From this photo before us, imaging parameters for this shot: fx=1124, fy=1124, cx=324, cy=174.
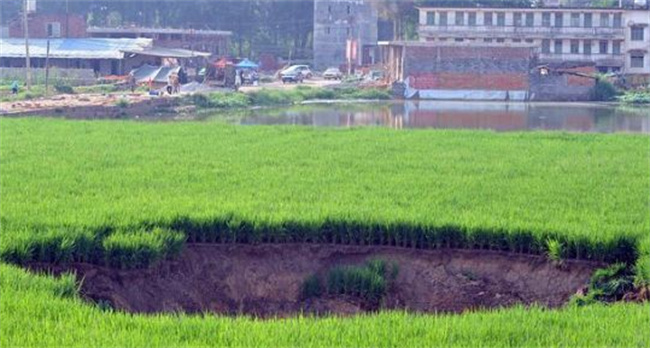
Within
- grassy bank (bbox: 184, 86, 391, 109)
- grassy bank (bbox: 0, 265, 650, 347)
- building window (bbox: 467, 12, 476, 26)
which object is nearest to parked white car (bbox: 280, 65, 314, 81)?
grassy bank (bbox: 184, 86, 391, 109)

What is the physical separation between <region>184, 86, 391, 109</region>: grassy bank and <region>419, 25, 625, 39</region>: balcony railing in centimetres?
487

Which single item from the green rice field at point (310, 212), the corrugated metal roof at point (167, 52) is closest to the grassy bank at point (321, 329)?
the green rice field at point (310, 212)

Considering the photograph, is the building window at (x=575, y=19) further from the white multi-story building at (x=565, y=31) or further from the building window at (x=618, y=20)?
the building window at (x=618, y=20)

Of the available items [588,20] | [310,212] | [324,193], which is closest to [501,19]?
[588,20]

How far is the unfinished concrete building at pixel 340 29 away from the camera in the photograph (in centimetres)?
4691

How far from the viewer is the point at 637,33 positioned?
37.3 m

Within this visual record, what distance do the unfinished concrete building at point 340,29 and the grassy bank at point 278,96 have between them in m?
12.5

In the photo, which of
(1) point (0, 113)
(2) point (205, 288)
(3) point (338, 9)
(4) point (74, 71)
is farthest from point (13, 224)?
(3) point (338, 9)

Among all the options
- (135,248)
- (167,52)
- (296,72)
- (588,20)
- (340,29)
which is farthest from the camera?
(340,29)

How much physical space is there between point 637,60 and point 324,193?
100 feet

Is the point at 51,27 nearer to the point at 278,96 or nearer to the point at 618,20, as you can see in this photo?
the point at 278,96

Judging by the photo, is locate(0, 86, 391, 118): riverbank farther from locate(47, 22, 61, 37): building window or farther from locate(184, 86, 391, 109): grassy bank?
locate(47, 22, 61, 37): building window

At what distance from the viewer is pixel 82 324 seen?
532 cm

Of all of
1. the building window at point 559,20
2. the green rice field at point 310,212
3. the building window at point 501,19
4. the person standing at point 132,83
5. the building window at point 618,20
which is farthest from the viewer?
the building window at point 501,19
